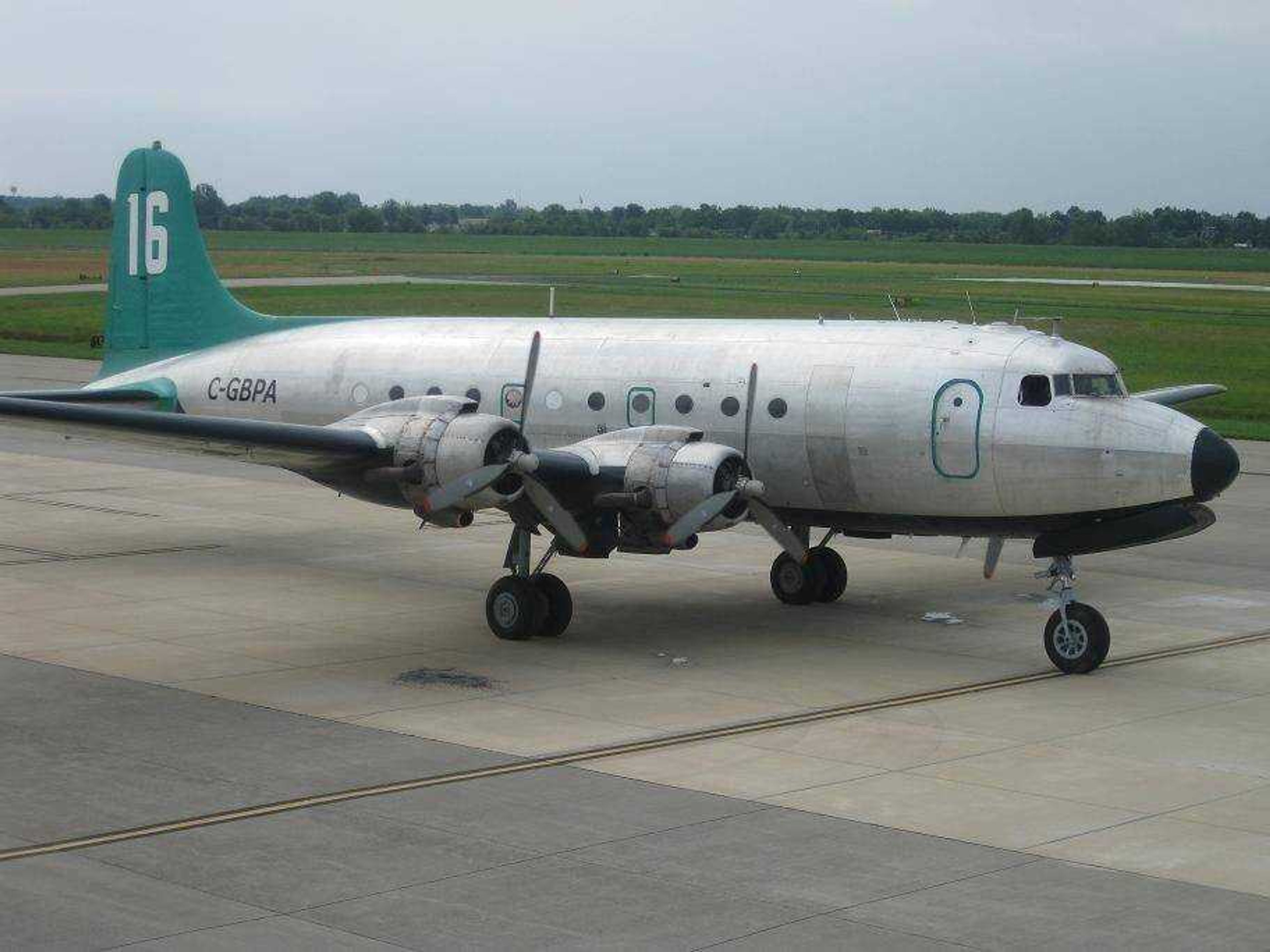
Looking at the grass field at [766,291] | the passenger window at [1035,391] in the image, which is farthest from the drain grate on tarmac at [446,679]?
the grass field at [766,291]

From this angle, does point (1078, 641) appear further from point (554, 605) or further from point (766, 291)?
point (766, 291)

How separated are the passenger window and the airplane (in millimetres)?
18

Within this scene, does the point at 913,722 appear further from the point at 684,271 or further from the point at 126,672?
the point at 684,271

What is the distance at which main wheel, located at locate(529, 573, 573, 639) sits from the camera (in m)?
19.8

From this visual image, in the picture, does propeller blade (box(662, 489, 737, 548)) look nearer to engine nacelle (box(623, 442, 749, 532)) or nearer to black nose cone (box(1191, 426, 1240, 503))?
engine nacelle (box(623, 442, 749, 532))

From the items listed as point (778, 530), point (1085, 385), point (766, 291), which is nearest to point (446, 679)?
point (778, 530)

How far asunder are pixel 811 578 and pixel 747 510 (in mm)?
3082

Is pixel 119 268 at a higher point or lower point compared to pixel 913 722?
higher

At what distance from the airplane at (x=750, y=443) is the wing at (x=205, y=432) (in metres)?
0.03

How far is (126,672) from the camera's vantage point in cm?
1783

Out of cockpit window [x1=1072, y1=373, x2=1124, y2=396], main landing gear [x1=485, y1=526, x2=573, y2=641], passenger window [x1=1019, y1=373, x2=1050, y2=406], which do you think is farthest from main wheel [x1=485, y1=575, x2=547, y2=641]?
cockpit window [x1=1072, y1=373, x2=1124, y2=396]

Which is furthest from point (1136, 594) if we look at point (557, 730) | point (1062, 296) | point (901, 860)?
point (1062, 296)

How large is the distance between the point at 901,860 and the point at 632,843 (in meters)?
1.88

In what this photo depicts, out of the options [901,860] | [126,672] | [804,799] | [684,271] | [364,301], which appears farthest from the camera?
[684,271]
